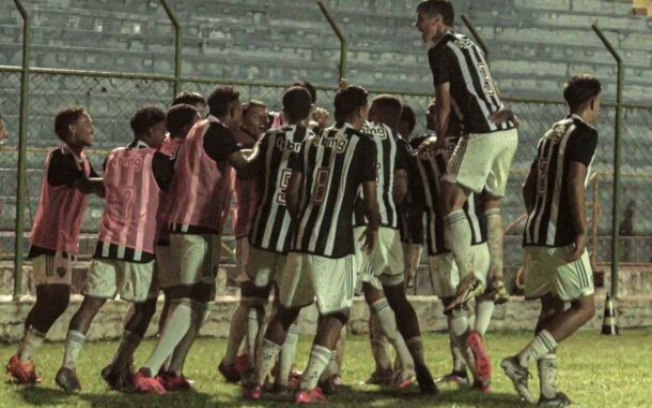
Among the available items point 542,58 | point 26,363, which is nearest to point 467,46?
point 26,363

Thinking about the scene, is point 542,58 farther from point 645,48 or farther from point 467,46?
point 467,46

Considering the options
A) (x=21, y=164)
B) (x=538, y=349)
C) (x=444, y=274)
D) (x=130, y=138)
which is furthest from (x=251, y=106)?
(x=130, y=138)

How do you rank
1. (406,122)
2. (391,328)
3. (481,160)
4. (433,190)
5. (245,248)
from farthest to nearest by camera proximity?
(406,122) → (245,248) → (433,190) → (391,328) → (481,160)

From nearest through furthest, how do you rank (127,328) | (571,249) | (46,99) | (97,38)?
1. (571,249)
2. (127,328)
3. (46,99)
4. (97,38)

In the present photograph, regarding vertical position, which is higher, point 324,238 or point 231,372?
point 324,238

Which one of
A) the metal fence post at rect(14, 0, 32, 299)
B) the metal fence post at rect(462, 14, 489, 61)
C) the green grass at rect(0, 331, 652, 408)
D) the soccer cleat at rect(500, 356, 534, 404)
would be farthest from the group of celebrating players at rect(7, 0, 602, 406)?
the metal fence post at rect(462, 14, 489, 61)

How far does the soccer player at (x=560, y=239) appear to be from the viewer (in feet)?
33.4

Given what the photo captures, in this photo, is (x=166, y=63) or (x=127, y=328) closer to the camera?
(x=127, y=328)

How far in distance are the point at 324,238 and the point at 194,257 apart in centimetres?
102

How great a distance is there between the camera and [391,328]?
11359 millimetres

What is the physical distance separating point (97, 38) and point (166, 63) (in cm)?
88

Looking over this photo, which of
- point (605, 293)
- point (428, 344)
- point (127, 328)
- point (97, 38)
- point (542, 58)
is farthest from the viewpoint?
point (542, 58)

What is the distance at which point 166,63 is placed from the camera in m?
20.9

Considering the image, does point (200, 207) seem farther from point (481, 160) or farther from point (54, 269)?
point (481, 160)
